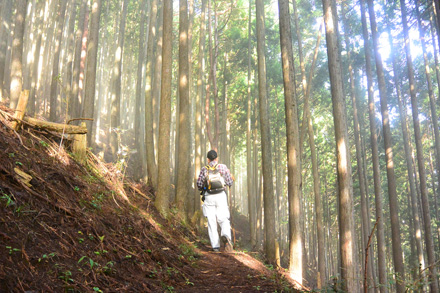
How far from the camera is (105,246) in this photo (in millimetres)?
4336

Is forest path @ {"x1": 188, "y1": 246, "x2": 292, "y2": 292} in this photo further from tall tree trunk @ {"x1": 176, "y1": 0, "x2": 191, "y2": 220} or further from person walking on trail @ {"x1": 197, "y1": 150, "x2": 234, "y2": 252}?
tall tree trunk @ {"x1": 176, "y1": 0, "x2": 191, "y2": 220}

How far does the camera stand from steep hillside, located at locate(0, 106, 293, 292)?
3238 millimetres

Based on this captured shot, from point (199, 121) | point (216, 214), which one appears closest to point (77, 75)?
point (199, 121)

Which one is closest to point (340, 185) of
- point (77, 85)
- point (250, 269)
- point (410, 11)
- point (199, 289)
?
point (250, 269)

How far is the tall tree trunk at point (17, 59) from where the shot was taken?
29.0 feet

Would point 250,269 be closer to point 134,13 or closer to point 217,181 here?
point 217,181

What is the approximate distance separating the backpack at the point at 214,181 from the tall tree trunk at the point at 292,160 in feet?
4.71

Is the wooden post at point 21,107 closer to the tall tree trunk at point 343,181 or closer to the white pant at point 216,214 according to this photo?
the white pant at point 216,214

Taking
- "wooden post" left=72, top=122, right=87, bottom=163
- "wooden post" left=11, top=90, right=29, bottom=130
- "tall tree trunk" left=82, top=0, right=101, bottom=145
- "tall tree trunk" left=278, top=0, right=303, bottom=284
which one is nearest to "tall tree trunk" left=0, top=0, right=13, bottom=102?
"tall tree trunk" left=82, top=0, right=101, bottom=145

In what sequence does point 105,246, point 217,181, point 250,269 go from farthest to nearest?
point 217,181, point 250,269, point 105,246

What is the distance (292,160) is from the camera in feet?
23.3

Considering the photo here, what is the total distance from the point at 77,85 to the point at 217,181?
798 centimetres

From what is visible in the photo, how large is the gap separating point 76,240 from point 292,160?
4.40 meters

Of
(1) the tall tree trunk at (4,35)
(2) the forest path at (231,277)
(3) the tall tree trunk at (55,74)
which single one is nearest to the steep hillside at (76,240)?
(2) the forest path at (231,277)
